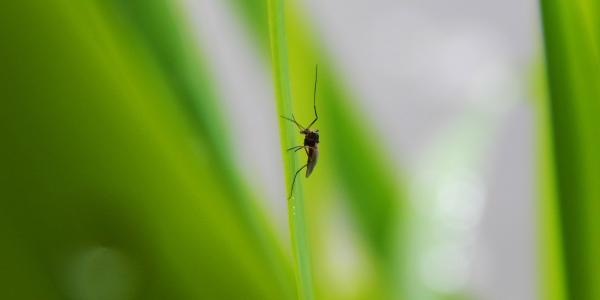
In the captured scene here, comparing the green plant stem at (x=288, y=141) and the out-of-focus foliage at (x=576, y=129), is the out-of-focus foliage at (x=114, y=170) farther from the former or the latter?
the out-of-focus foliage at (x=576, y=129)

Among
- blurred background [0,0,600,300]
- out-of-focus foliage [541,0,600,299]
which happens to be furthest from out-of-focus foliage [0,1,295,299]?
out-of-focus foliage [541,0,600,299]

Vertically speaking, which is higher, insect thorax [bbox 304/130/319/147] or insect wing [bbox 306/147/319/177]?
insect thorax [bbox 304/130/319/147]

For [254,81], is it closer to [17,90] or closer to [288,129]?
[288,129]

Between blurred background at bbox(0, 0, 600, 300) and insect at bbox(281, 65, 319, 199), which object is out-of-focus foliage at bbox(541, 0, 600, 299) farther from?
insect at bbox(281, 65, 319, 199)

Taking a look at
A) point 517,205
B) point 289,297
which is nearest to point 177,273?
point 289,297

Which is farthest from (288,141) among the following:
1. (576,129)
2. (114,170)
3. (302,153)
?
(576,129)

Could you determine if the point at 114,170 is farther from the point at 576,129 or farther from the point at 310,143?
the point at 576,129

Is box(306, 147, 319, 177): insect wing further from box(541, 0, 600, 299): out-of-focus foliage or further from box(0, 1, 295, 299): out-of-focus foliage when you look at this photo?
box(541, 0, 600, 299): out-of-focus foliage

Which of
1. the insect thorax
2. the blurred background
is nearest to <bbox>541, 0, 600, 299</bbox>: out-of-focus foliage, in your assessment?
the blurred background

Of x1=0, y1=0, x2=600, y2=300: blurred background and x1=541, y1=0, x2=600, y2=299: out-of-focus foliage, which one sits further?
x1=541, y1=0, x2=600, y2=299: out-of-focus foliage
